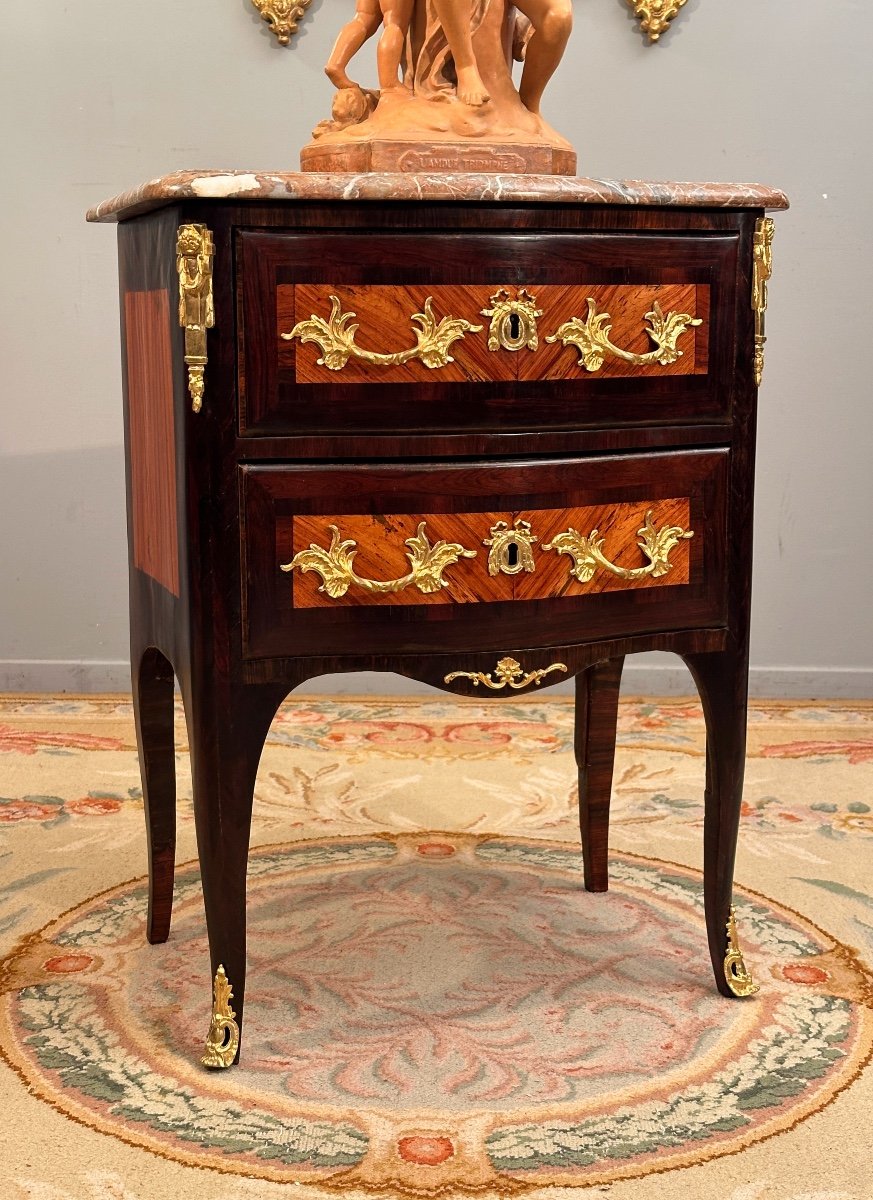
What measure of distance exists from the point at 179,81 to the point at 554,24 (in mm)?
1763

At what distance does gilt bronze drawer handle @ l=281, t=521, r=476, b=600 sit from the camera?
162 centimetres

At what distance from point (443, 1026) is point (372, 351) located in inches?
34.5

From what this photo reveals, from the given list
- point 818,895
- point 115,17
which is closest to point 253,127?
point 115,17

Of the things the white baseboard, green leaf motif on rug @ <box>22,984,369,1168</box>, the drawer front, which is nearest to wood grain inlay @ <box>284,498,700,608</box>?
the drawer front

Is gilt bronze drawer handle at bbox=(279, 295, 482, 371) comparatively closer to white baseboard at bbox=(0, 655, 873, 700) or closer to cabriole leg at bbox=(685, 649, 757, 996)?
cabriole leg at bbox=(685, 649, 757, 996)

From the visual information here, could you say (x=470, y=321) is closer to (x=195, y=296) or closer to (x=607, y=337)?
(x=607, y=337)

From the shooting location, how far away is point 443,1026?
1.84m

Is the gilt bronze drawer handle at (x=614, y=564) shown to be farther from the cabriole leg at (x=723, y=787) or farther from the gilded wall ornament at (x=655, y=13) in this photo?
the gilded wall ornament at (x=655, y=13)

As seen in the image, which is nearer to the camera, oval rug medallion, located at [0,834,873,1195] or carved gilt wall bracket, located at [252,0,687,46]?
oval rug medallion, located at [0,834,873,1195]

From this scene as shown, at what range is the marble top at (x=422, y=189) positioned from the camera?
1516 millimetres

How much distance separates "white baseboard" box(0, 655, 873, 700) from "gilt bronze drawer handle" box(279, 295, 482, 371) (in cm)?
204

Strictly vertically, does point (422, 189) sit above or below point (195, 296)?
above

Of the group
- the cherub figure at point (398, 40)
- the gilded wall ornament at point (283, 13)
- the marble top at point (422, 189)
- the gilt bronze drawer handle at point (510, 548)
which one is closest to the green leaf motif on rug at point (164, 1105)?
the gilt bronze drawer handle at point (510, 548)

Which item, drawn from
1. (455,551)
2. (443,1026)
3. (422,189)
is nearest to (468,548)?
(455,551)
